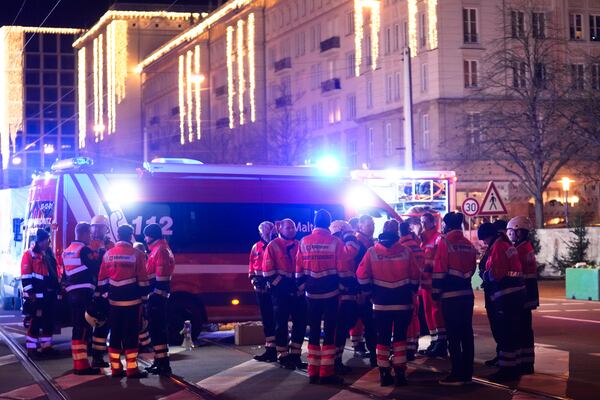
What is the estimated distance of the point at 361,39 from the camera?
217 ft

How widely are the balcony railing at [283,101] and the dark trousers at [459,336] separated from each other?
58.8m

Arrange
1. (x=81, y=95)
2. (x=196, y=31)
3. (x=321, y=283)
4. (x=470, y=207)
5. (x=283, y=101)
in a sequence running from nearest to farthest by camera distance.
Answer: (x=321, y=283), (x=470, y=207), (x=283, y=101), (x=196, y=31), (x=81, y=95)

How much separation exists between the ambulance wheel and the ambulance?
0.02m

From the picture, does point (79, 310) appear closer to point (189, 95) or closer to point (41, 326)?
point (41, 326)

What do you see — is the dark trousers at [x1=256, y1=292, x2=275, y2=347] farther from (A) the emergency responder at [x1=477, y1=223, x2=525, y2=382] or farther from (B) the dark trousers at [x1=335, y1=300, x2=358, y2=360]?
(A) the emergency responder at [x1=477, y1=223, x2=525, y2=382]

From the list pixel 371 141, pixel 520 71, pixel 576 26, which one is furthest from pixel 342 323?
pixel 371 141

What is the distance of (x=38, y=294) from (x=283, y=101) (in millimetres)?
55732

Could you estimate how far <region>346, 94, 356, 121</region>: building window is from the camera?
6862 cm

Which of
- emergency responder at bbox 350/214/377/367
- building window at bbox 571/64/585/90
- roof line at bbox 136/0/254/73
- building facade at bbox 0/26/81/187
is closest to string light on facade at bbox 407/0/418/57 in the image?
building window at bbox 571/64/585/90

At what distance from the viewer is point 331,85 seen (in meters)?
70.6

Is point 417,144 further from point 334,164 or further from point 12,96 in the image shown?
point 12,96

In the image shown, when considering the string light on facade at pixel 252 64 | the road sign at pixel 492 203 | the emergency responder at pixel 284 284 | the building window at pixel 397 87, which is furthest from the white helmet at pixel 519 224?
the string light on facade at pixel 252 64

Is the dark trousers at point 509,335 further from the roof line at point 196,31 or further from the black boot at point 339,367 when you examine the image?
the roof line at point 196,31

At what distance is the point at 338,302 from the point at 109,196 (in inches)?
228
